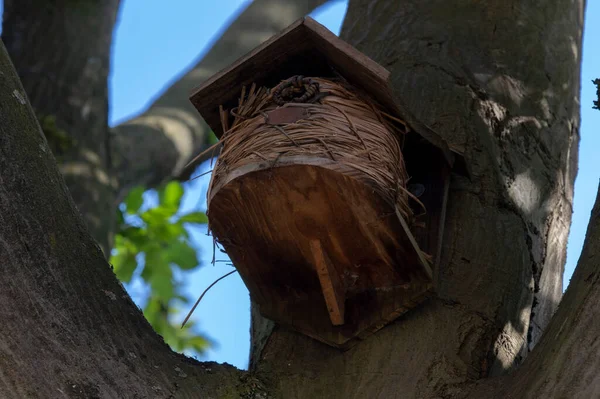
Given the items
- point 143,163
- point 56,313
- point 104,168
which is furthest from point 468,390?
point 143,163

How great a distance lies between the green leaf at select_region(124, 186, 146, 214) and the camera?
468cm

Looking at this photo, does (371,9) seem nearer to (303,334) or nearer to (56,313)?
(303,334)

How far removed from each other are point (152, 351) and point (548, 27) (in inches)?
68.4

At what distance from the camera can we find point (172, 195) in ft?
15.5

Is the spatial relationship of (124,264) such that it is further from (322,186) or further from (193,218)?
(322,186)

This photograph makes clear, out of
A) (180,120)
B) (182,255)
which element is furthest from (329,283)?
(180,120)

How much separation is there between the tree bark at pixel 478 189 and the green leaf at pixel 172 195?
5.88ft

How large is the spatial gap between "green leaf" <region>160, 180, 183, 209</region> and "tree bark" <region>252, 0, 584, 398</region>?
179 centimetres

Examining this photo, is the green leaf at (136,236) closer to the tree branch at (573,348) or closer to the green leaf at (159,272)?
the green leaf at (159,272)

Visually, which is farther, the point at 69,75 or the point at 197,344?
the point at 197,344

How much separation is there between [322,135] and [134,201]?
279 cm

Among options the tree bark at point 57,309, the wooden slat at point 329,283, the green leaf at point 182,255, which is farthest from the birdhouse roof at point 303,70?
the green leaf at point 182,255

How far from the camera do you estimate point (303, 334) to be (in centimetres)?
224

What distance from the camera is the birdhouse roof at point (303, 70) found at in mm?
2172
